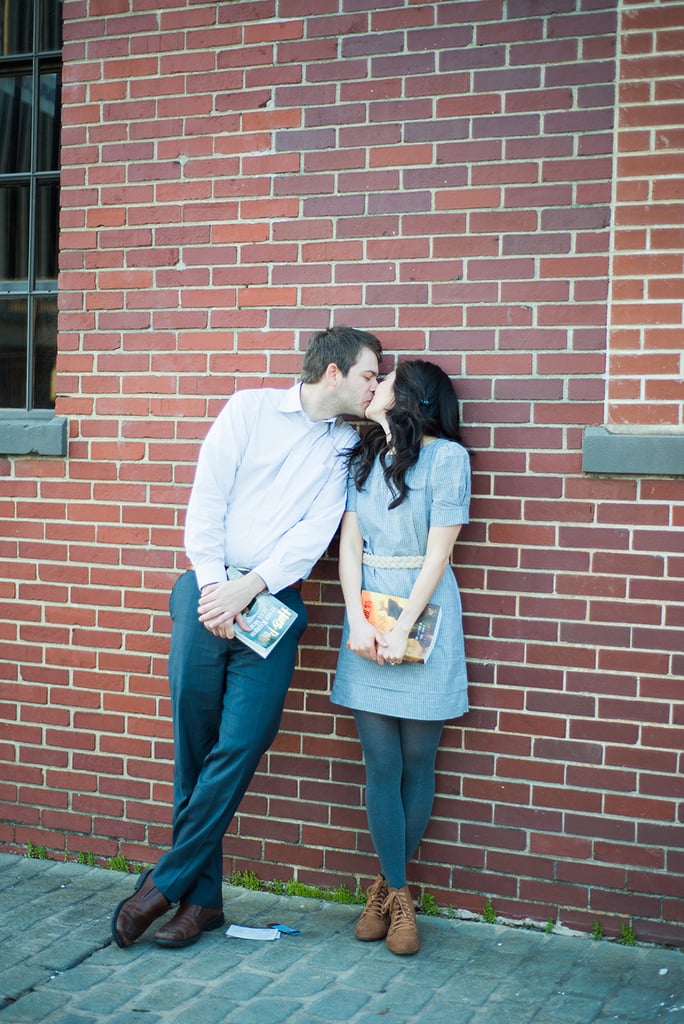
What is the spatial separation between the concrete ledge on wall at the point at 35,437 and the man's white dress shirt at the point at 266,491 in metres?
0.98

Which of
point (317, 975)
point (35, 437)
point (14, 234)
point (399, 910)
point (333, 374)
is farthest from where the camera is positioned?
point (14, 234)

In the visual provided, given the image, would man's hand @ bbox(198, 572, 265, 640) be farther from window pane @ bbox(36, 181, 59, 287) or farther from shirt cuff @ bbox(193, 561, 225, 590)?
window pane @ bbox(36, 181, 59, 287)

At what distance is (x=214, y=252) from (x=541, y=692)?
2.20m

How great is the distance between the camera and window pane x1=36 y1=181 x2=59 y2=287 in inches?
183

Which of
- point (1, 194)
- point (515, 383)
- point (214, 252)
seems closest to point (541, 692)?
point (515, 383)

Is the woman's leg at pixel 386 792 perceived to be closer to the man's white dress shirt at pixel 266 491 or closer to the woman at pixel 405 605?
the woman at pixel 405 605

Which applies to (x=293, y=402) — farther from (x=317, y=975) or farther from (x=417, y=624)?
(x=317, y=975)

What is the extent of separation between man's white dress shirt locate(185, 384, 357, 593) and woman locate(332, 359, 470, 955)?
13 centimetres

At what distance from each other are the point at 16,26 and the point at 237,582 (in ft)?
9.60

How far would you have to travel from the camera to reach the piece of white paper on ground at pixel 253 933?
12.1ft

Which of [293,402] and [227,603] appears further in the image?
[293,402]

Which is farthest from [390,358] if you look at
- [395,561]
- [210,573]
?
[210,573]

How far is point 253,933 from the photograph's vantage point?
371 cm

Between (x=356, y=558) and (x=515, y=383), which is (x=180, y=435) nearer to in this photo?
(x=356, y=558)
